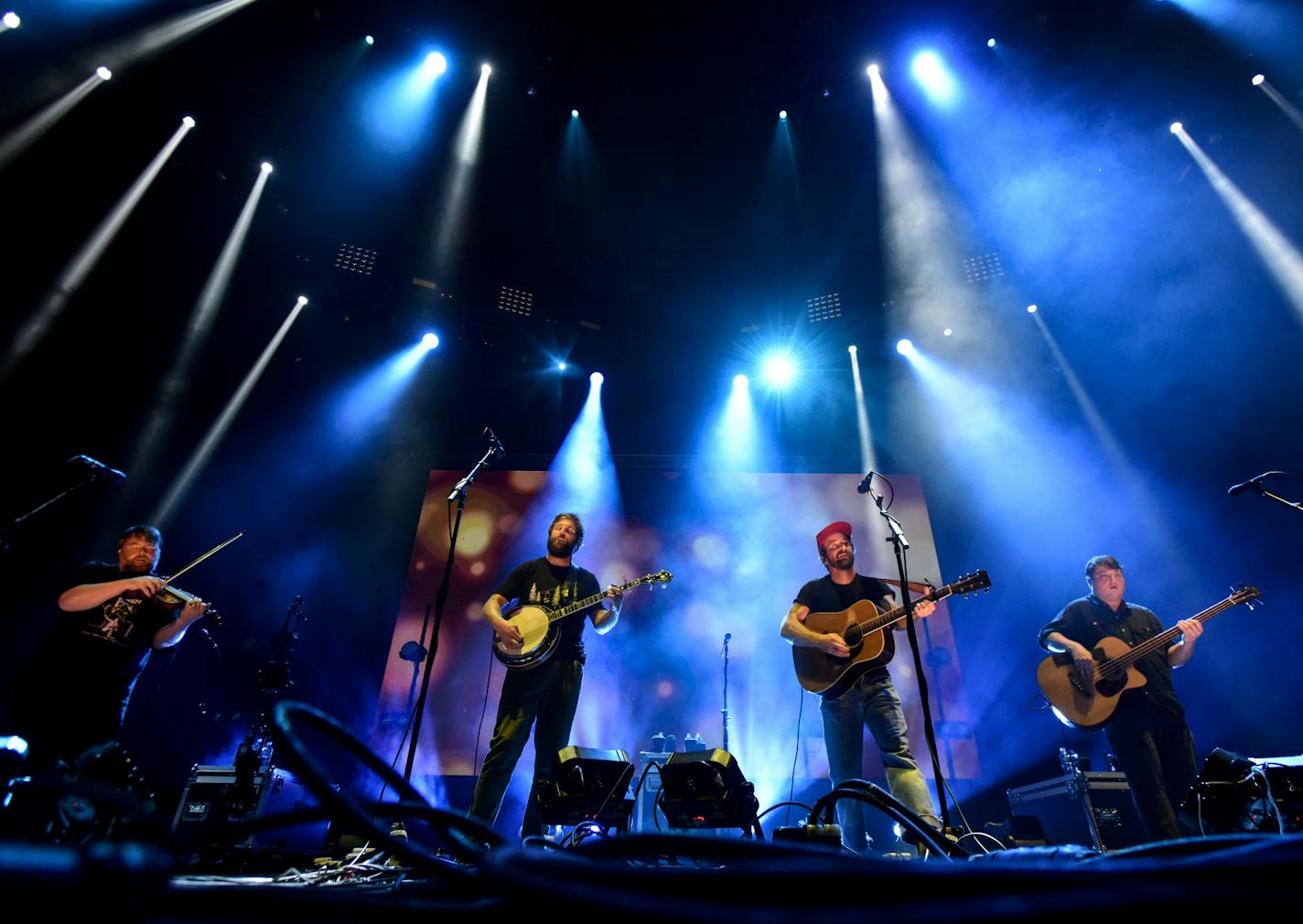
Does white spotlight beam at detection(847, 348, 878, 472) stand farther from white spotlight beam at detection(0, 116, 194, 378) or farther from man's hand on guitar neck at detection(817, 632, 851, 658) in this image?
white spotlight beam at detection(0, 116, 194, 378)

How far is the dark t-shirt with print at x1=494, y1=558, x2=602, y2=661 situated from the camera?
5172 millimetres

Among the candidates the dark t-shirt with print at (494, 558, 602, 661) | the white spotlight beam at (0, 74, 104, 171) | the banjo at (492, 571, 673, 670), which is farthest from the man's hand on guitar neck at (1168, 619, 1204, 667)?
the white spotlight beam at (0, 74, 104, 171)

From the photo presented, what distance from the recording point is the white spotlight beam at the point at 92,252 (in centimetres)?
607

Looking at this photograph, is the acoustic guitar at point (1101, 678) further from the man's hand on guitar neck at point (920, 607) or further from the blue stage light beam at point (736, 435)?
the blue stage light beam at point (736, 435)

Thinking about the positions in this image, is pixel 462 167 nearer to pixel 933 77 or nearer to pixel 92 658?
pixel 933 77

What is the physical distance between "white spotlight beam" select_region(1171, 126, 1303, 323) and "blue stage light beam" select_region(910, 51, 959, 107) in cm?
305

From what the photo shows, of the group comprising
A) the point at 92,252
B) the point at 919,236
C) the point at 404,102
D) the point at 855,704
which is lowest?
the point at 855,704

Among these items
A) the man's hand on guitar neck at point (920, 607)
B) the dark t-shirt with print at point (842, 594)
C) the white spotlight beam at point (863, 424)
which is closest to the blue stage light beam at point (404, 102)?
the white spotlight beam at point (863, 424)

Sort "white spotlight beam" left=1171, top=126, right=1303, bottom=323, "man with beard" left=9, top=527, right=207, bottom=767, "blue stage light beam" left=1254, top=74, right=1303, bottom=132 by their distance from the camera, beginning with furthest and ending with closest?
"white spotlight beam" left=1171, top=126, right=1303, bottom=323 → "blue stage light beam" left=1254, top=74, right=1303, bottom=132 → "man with beard" left=9, top=527, right=207, bottom=767

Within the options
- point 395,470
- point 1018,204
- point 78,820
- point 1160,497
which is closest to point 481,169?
point 395,470

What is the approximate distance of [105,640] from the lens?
159 inches

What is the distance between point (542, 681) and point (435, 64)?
20.7 ft

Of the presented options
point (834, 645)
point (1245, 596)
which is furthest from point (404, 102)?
point (1245, 596)

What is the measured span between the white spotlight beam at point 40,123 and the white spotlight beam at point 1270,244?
11429mm
